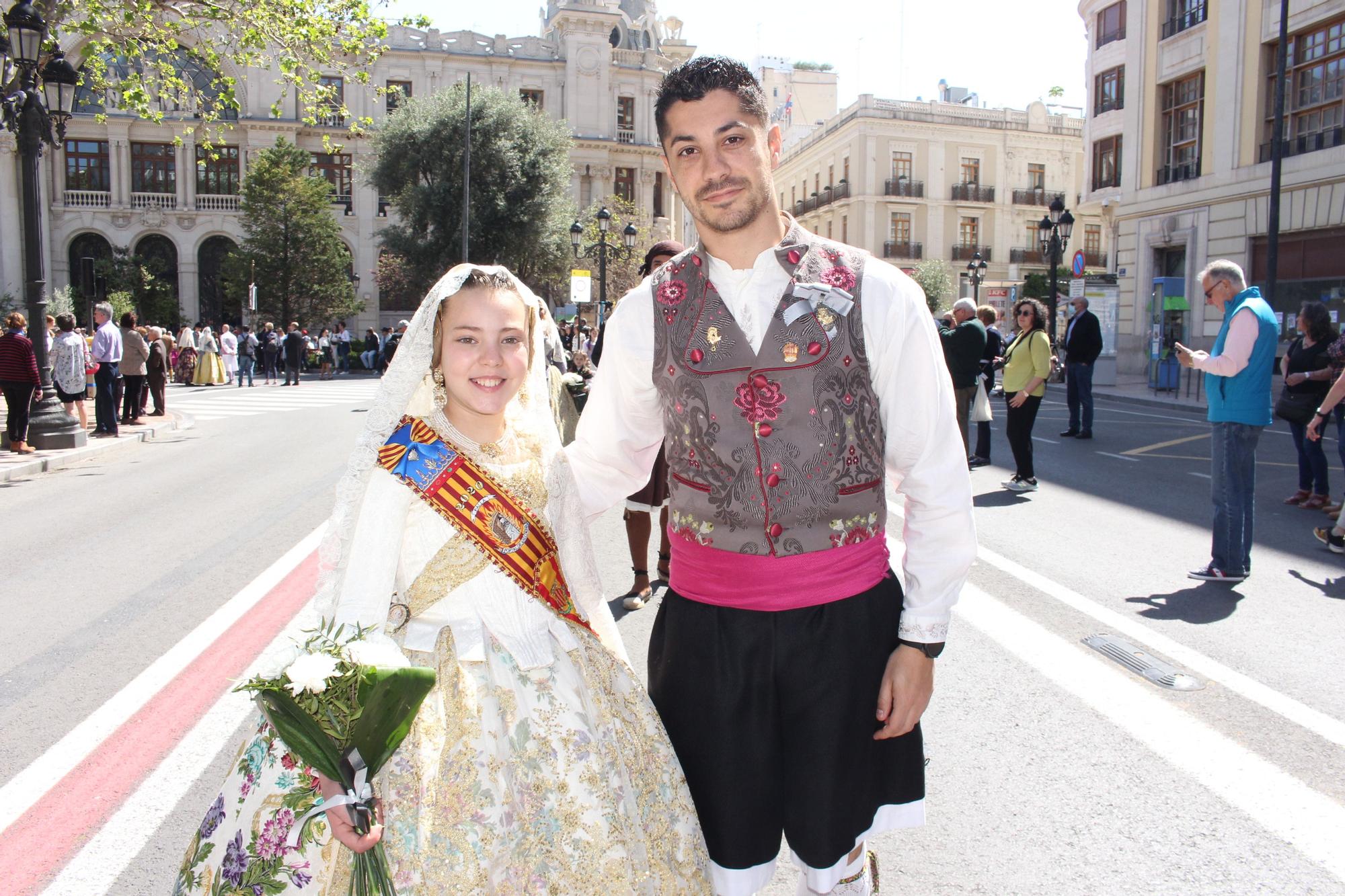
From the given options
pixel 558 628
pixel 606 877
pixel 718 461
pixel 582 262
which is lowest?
pixel 606 877

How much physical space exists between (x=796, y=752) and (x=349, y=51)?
16730mm

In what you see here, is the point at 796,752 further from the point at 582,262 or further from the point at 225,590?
the point at 582,262

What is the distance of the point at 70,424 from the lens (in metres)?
13.9

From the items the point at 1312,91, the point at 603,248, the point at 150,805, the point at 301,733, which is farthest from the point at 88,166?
the point at 301,733

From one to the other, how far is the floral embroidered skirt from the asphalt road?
1037 mm

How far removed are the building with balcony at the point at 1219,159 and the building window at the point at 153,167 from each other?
144 ft

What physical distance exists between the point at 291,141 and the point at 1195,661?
53.5 meters

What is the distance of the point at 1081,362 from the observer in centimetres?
1399

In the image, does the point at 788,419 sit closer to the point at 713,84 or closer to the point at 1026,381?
the point at 713,84

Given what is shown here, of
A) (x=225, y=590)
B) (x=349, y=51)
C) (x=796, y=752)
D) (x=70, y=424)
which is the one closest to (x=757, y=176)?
(x=796, y=752)

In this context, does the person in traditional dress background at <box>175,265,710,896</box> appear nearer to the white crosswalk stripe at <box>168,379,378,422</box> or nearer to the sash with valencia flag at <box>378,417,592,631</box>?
the sash with valencia flag at <box>378,417,592,631</box>

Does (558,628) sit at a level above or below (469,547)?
below

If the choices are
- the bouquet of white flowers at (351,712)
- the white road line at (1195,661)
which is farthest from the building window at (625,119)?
the bouquet of white flowers at (351,712)

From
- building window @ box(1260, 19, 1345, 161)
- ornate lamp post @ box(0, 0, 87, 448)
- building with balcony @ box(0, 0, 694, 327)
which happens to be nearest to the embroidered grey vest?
ornate lamp post @ box(0, 0, 87, 448)
